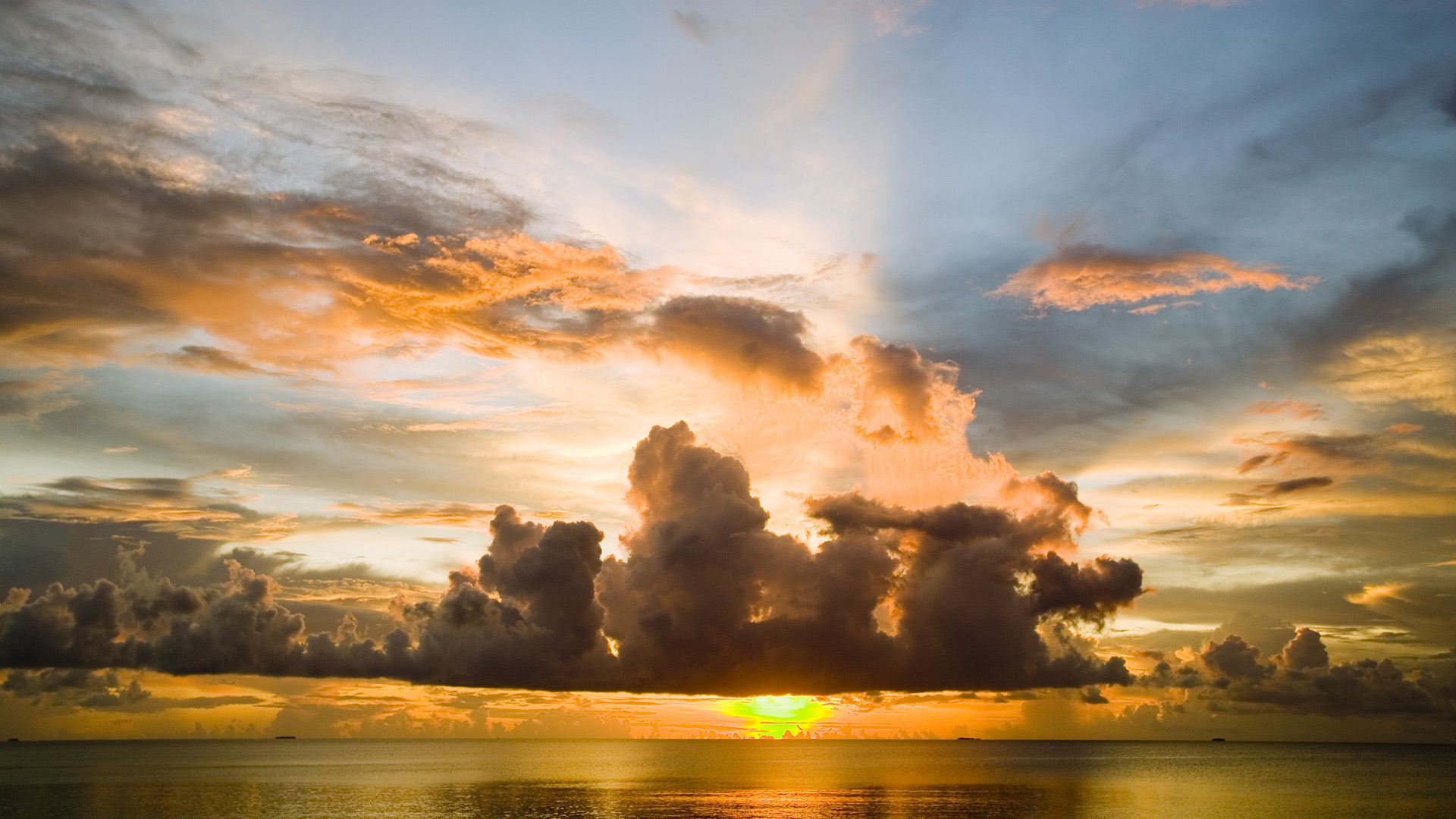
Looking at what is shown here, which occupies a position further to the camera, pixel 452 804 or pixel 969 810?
pixel 452 804

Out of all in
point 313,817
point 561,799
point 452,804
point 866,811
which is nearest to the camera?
point 313,817

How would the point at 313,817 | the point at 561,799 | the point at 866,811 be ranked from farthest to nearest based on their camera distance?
1. the point at 561,799
2. the point at 866,811
3. the point at 313,817

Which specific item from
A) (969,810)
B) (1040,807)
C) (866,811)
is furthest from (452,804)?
(1040,807)

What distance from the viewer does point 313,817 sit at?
495 feet

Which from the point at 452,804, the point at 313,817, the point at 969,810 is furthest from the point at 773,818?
the point at 313,817

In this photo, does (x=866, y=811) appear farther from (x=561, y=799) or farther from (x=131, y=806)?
(x=131, y=806)

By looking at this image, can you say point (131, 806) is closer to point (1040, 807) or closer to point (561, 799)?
point (561, 799)

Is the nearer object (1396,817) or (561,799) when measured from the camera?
(1396,817)

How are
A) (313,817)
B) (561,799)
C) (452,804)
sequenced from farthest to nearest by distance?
(561,799), (452,804), (313,817)

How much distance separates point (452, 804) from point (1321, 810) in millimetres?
157937

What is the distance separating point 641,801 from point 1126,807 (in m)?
90.4

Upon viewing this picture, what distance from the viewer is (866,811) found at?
528ft

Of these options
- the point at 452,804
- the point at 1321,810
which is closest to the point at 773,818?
the point at 452,804

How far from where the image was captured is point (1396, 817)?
156500 mm
